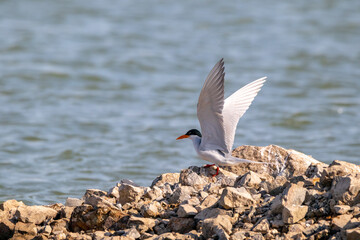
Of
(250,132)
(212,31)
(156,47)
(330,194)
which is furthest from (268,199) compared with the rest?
(212,31)

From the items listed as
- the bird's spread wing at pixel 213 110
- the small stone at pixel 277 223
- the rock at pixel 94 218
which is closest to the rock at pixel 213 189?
the bird's spread wing at pixel 213 110

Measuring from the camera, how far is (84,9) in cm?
2250

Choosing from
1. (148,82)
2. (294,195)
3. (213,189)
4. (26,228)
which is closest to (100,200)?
(26,228)

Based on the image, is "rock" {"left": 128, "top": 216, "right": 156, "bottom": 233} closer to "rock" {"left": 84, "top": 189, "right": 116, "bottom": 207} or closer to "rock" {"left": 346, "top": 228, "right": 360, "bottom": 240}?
"rock" {"left": 84, "top": 189, "right": 116, "bottom": 207}

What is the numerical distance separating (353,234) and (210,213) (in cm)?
133

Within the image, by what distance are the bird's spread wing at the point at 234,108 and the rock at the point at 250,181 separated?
386 millimetres

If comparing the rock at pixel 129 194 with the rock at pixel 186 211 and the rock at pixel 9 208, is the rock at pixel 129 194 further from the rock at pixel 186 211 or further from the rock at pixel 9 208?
the rock at pixel 9 208

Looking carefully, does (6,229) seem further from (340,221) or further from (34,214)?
(340,221)

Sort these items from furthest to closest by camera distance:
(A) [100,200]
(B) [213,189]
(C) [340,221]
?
(B) [213,189], (A) [100,200], (C) [340,221]

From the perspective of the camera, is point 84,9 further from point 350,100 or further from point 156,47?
point 350,100

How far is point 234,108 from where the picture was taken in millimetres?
7023

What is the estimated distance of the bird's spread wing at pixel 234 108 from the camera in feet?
21.8

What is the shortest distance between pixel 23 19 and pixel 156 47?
560 cm

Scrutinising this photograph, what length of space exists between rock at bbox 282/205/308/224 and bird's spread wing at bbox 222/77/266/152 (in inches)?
56.9
